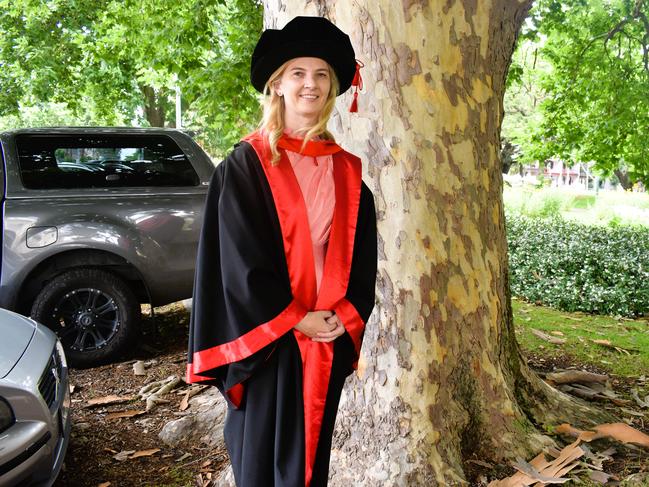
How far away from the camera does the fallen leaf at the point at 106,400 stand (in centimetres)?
475

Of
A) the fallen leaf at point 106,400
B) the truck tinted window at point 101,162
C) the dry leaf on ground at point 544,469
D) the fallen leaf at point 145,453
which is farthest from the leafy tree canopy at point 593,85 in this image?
the fallen leaf at point 145,453

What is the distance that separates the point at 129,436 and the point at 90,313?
161cm

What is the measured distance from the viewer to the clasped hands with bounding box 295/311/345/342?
84.7 inches

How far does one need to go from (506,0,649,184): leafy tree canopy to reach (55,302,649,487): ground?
13.9ft

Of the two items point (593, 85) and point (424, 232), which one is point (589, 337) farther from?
point (593, 85)

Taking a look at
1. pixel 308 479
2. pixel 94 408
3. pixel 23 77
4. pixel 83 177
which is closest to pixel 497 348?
pixel 308 479

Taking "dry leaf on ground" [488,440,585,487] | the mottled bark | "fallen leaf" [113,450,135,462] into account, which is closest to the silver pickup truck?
"fallen leaf" [113,450,135,462]

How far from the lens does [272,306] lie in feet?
6.77

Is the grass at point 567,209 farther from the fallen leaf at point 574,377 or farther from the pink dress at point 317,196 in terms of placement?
the pink dress at point 317,196

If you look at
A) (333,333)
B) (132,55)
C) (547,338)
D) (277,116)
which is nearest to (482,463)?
(333,333)

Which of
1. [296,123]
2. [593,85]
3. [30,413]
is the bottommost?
[30,413]

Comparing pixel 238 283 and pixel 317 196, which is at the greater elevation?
pixel 317 196

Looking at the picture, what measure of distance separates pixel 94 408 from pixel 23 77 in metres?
10.1

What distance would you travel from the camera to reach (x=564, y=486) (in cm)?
330
